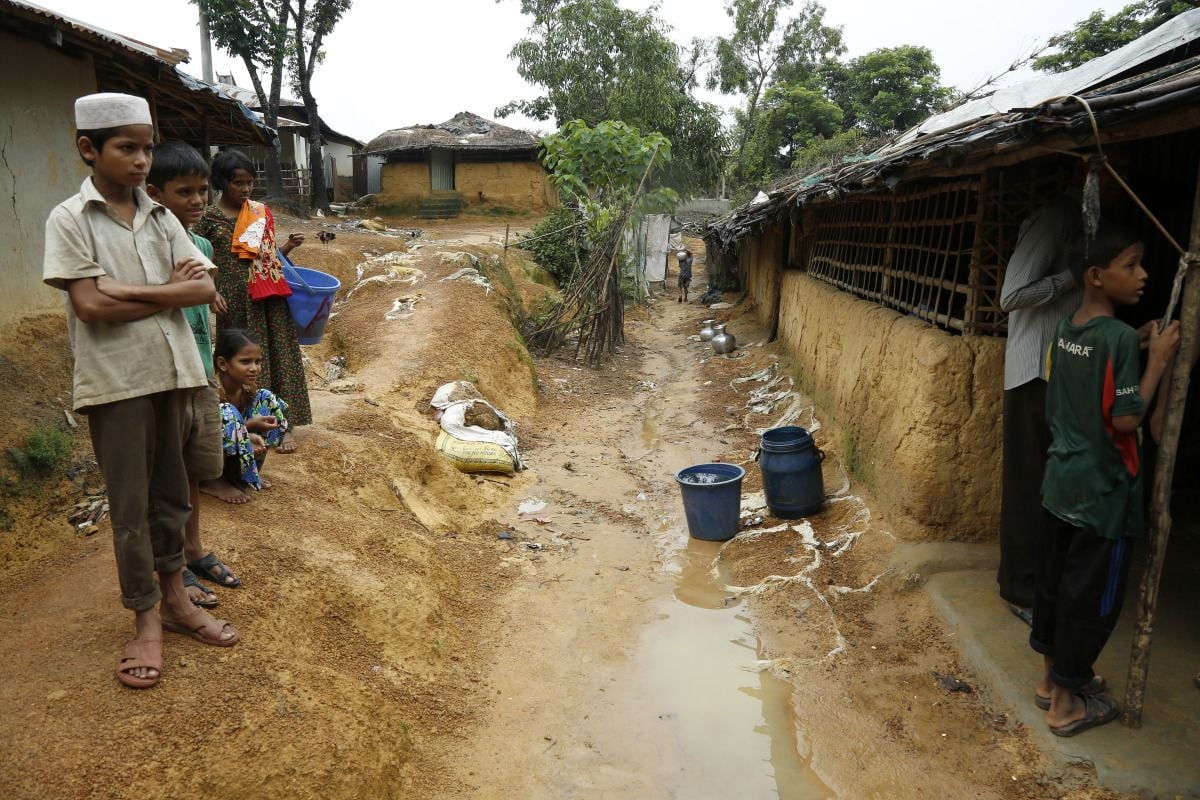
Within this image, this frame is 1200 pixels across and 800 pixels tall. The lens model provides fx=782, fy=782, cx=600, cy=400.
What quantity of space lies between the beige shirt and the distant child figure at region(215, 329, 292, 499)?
1439 mm

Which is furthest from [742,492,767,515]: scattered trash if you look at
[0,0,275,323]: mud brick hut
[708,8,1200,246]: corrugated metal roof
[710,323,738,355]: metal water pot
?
[710,323,738,355]: metal water pot

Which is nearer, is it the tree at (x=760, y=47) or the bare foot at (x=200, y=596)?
the bare foot at (x=200, y=596)

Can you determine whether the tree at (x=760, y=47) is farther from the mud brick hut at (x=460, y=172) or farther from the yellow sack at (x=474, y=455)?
the yellow sack at (x=474, y=455)

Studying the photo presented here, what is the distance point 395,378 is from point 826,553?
465 cm

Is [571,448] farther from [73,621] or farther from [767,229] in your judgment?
[767,229]

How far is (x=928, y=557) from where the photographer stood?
463 cm

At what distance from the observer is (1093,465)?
2941 millimetres

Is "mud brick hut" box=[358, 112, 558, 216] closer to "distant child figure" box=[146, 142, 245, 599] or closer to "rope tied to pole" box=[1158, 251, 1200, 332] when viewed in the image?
"distant child figure" box=[146, 142, 245, 599]

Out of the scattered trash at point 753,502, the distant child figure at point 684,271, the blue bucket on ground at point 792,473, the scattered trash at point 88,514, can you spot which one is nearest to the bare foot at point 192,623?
the scattered trash at point 88,514

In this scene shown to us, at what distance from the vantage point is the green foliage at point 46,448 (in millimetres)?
4238

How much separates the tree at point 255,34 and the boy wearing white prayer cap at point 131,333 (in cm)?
1578

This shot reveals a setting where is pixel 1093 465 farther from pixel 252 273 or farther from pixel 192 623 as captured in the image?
pixel 252 273

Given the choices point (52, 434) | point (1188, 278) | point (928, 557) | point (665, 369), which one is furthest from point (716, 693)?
point (665, 369)

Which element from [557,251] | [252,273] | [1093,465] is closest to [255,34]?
[557,251]
